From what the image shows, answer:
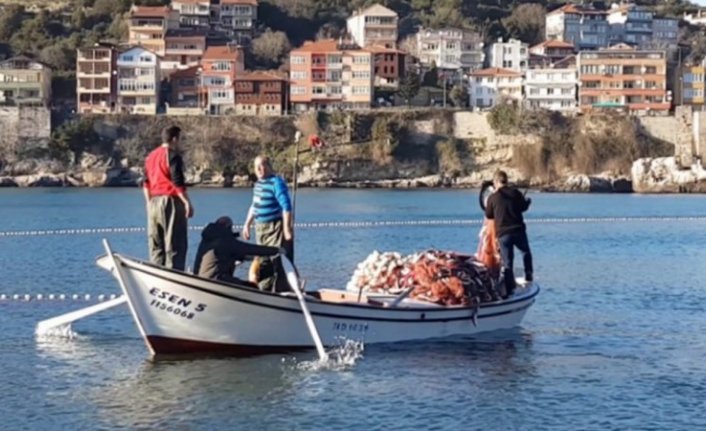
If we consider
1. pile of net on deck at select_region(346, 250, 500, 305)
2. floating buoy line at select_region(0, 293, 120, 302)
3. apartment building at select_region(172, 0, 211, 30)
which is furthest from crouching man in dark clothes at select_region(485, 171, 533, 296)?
apartment building at select_region(172, 0, 211, 30)

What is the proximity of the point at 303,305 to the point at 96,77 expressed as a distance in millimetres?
101666

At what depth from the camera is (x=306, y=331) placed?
17.6 meters

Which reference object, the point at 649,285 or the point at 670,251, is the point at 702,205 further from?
the point at 649,285

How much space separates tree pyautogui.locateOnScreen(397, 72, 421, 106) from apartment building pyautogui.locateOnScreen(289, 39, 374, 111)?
10.1 feet

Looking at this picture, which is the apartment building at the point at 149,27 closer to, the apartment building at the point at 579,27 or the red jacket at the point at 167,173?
the apartment building at the point at 579,27

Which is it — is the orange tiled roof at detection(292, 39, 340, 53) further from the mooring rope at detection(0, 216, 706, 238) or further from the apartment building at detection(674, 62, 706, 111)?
the mooring rope at detection(0, 216, 706, 238)

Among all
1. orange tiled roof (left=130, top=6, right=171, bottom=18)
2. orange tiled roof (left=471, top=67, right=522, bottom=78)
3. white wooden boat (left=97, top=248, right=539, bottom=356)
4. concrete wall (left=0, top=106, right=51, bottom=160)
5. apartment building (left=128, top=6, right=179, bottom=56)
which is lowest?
white wooden boat (left=97, top=248, right=539, bottom=356)

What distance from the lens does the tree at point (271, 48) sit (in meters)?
137

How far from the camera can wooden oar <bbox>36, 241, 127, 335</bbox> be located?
1786cm

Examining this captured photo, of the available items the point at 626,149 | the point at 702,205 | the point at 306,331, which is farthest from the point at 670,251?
the point at 626,149

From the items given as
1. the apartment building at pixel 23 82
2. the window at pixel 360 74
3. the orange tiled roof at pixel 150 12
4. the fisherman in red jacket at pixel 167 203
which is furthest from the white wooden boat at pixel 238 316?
the orange tiled roof at pixel 150 12

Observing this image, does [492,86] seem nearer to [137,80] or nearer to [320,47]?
[320,47]

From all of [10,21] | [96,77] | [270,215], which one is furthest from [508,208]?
[10,21]

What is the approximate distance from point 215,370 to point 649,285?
14936mm
